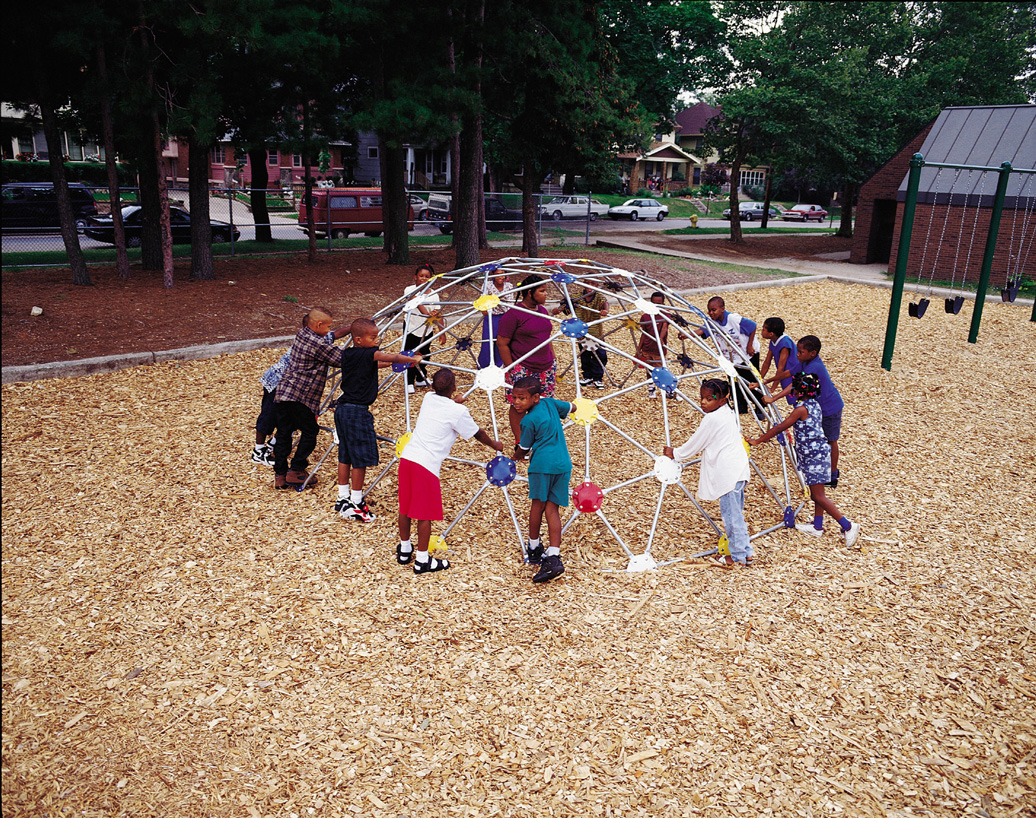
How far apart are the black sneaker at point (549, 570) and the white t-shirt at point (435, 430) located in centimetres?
108

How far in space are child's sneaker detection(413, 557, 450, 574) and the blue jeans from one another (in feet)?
7.26

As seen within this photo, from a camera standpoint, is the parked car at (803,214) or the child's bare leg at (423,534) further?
the parked car at (803,214)

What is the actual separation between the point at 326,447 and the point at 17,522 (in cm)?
278

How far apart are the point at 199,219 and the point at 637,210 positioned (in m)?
32.3

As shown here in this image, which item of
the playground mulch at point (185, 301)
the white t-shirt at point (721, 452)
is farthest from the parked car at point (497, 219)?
the white t-shirt at point (721, 452)

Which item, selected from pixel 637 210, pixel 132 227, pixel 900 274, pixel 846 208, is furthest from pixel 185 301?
pixel 637 210

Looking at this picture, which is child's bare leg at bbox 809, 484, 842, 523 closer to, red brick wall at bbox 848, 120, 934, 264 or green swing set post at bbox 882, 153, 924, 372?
green swing set post at bbox 882, 153, 924, 372

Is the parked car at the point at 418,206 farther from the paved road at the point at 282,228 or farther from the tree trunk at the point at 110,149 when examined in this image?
the tree trunk at the point at 110,149

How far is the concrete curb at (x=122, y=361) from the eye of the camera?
9.00 metres

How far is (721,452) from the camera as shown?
556 cm

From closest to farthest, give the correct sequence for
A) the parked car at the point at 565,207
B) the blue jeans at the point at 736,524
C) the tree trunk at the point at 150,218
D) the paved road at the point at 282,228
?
the blue jeans at the point at 736,524 → the tree trunk at the point at 150,218 → the paved road at the point at 282,228 → the parked car at the point at 565,207

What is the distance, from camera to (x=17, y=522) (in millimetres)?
6113

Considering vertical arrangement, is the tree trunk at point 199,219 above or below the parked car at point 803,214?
below

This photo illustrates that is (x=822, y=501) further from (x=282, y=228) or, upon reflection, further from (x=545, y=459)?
(x=282, y=228)
